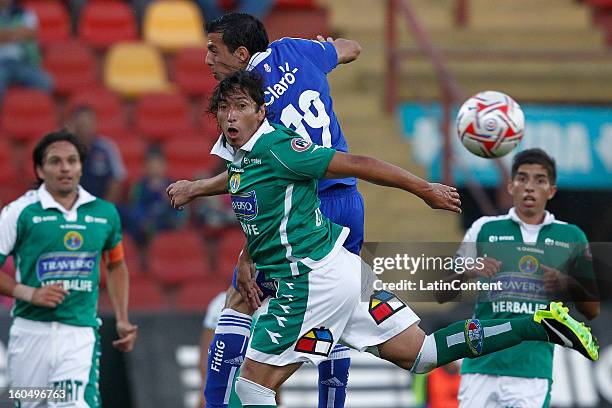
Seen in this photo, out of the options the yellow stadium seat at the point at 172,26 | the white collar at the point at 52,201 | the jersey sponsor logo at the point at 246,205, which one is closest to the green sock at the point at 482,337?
the jersey sponsor logo at the point at 246,205

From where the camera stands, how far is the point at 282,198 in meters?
6.13

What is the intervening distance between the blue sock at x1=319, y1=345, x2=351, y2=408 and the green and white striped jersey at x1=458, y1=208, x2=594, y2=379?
37.0 inches

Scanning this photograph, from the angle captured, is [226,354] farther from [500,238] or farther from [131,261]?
[131,261]

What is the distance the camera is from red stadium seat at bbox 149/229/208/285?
12.3 meters

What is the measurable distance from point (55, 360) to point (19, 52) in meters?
6.30

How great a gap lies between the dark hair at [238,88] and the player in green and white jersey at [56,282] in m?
2.12

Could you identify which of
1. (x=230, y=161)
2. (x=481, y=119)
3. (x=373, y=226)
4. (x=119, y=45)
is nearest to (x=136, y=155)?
(x=119, y=45)

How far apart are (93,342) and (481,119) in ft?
9.38

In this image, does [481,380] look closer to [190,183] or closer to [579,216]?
[190,183]

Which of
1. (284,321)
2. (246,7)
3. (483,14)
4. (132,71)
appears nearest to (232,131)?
(284,321)

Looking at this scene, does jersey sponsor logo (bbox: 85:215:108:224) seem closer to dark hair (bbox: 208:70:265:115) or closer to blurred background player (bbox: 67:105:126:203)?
dark hair (bbox: 208:70:265:115)

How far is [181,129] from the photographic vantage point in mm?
13734

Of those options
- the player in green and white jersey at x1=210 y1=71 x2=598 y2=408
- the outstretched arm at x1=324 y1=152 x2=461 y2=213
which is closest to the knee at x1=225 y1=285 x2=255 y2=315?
the player in green and white jersey at x1=210 y1=71 x2=598 y2=408

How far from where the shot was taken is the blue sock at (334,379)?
6.98 metres
